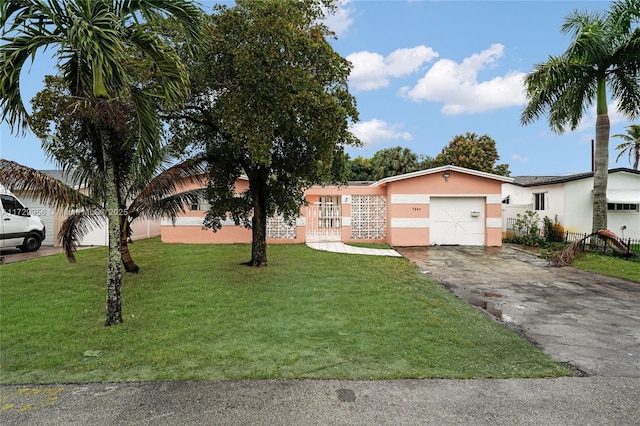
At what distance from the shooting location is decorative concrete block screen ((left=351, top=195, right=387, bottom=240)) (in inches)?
648

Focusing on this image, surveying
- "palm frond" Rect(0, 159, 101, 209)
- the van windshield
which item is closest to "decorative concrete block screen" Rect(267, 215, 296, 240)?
"palm frond" Rect(0, 159, 101, 209)

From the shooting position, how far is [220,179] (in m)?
9.95

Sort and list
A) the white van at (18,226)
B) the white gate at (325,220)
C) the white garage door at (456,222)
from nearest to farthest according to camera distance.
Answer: the white van at (18,226), the white garage door at (456,222), the white gate at (325,220)

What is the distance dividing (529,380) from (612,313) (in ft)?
13.0

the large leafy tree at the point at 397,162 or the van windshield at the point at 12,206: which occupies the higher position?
the large leafy tree at the point at 397,162

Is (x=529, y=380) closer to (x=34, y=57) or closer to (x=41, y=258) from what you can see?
(x=34, y=57)

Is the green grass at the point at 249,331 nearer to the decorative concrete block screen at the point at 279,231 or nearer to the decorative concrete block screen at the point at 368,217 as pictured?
the decorative concrete block screen at the point at 279,231

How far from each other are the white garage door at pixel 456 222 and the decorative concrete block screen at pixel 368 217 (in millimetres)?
2139

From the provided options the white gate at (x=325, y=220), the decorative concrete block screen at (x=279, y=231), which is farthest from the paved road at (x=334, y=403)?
the white gate at (x=325, y=220)

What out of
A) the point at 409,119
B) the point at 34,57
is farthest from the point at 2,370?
the point at 409,119

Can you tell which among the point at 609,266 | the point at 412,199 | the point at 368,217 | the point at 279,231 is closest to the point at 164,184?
the point at 279,231

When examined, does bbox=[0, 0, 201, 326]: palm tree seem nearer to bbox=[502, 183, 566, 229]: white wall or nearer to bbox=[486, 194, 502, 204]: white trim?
bbox=[486, 194, 502, 204]: white trim

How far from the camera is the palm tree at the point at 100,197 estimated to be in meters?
6.98

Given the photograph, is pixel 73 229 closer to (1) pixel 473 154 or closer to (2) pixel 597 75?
(2) pixel 597 75
